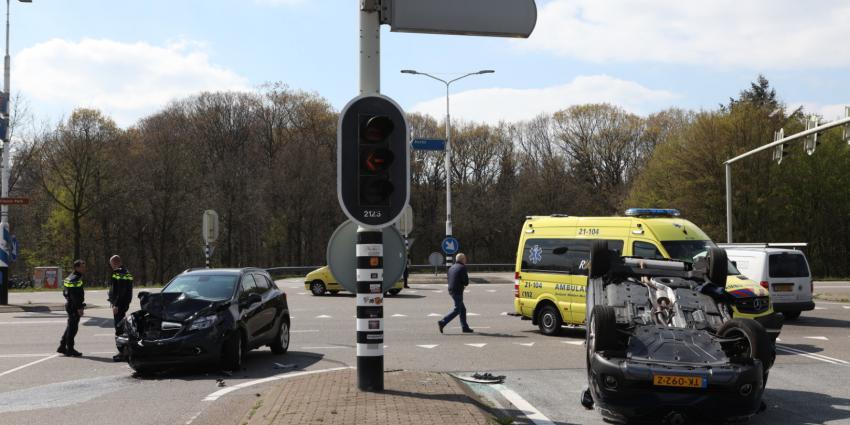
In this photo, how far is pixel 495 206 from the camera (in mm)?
62719

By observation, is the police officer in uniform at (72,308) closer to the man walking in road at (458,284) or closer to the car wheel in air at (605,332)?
the man walking in road at (458,284)

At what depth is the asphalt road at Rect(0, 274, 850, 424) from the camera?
8609mm

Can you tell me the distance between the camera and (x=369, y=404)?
759 cm

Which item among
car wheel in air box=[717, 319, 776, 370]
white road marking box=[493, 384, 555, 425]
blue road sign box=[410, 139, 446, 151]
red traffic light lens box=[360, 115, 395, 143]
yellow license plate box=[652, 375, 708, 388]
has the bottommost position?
white road marking box=[493, 384, 555, 425]

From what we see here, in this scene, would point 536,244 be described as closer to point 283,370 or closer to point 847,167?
point 283,370

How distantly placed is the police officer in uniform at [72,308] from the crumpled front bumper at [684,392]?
10.1m

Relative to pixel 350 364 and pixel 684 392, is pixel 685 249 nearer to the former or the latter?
pixel 350 364

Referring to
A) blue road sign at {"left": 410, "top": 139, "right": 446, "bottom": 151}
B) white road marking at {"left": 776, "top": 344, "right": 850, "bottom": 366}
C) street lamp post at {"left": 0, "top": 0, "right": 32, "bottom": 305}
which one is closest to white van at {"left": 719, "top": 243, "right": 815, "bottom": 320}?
white road marking at {"left": 776, "top": 344, "right": 850, "bottom": 366}

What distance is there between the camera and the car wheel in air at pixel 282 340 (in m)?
13.7

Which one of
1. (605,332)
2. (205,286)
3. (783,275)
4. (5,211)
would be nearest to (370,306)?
(605,332)

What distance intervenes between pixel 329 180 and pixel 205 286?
47278 mm

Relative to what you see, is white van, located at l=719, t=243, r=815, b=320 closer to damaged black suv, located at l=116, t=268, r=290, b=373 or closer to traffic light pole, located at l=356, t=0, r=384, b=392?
damaged black suv, located at l=116, t=268, r=290, b=373

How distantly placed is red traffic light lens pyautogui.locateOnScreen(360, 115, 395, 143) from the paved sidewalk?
262cm

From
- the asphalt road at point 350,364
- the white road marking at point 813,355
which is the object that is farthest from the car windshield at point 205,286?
the white road marking at point 813,355
